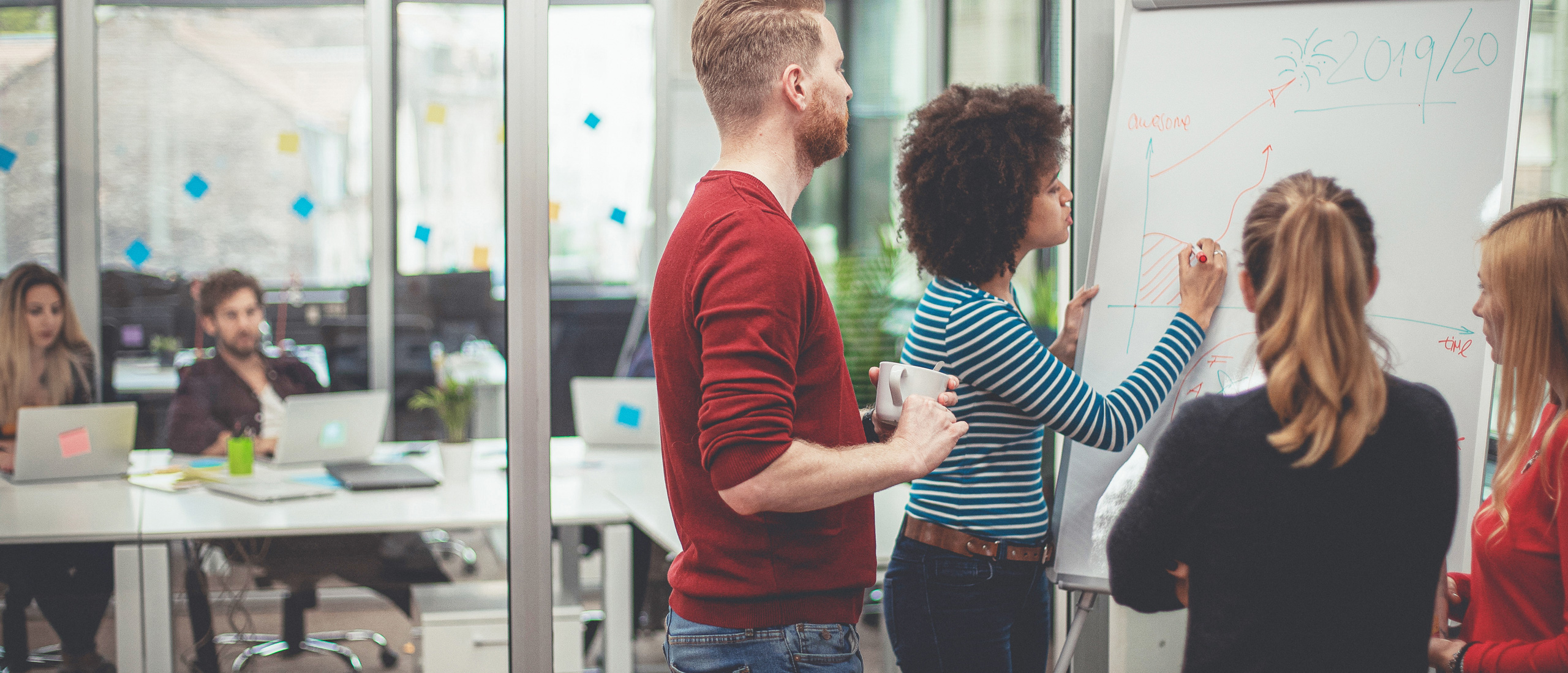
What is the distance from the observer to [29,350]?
9.81 ft

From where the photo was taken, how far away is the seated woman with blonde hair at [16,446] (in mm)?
2492

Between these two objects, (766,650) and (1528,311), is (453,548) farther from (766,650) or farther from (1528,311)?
(1528,311)

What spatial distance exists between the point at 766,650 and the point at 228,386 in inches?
114

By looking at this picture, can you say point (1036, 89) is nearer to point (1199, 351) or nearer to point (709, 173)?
point (1199, 351)

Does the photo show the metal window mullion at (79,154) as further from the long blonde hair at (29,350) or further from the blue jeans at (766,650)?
the blue jeans at (766,650)

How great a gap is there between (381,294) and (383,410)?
54.9 inches

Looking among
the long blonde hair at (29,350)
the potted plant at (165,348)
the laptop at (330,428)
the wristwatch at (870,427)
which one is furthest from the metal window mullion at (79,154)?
the wristwatch at (870,427)

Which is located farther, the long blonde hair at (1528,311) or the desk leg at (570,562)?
the desk leg at (570,562)

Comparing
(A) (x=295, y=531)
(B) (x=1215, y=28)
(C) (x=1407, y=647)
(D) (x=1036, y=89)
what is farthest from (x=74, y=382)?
(C) (x=1407, y=647)

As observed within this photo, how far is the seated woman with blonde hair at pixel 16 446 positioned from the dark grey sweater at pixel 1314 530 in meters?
2.57

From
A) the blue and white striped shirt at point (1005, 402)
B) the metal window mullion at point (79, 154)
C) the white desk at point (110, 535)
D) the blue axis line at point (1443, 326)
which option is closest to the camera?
the blue and white striped shirt at point (1005, 402)

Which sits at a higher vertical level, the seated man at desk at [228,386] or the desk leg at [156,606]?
the seated man at desk at [228,386]

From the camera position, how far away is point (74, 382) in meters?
3.05

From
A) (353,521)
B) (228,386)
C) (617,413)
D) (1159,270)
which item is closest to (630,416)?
(617,413)
